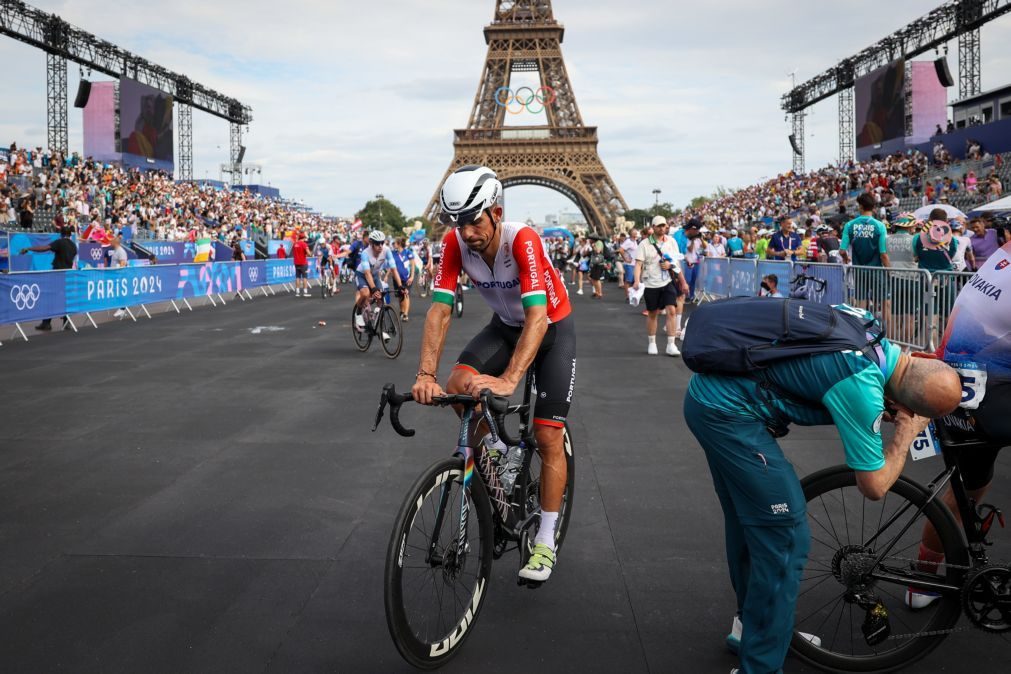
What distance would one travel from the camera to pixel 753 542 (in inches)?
118

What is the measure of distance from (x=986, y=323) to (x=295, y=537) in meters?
3.55

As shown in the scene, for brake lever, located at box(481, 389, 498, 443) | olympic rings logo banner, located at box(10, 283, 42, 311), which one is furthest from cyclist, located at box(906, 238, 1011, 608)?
olympic rings logo banner, located at box(10, 283, 42, 311)

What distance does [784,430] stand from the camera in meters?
3.08

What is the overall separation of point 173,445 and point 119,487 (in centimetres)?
125

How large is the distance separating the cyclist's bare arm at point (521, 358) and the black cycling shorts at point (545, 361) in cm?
38

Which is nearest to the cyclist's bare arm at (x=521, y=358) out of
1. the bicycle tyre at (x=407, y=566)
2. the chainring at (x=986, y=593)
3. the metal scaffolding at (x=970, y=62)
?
the bicycle tyre at (x=407, y=566)

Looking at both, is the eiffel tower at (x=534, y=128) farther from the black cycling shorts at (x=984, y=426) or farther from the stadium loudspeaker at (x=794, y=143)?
the black cycling shorts at (x=984, y=426)

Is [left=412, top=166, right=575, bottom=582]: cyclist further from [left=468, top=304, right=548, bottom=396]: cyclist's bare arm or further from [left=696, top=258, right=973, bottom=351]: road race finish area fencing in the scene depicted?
[left=696, top=258, right=973, bottom=351]: road race finish area fencing

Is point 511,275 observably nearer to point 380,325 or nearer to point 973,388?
point 973,388

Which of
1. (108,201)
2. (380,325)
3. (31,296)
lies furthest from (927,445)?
(108,201)

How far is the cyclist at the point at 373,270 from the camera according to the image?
508 inches

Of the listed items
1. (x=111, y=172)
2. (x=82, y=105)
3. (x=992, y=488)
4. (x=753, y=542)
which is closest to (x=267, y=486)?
(x=753, y=542)

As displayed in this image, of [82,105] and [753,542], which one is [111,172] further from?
[753,542]

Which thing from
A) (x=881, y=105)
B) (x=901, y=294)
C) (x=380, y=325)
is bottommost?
(x=380, y=325)
